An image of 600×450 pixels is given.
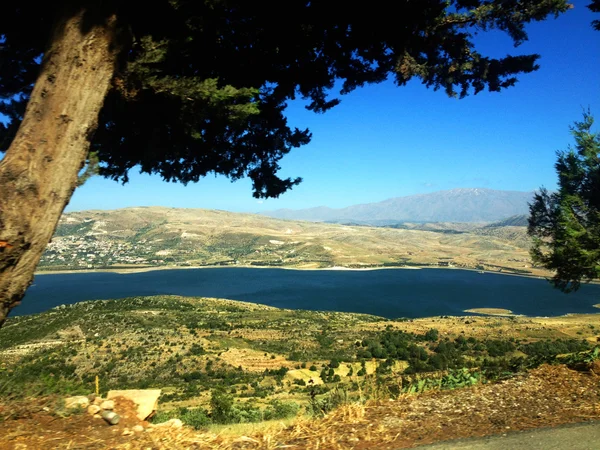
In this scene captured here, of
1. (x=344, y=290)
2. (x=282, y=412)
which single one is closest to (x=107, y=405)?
(x=282, y=412)

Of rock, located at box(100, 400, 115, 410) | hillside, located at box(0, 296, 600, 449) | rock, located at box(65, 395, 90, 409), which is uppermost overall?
rock, located at box(65, 395, 90, 409)

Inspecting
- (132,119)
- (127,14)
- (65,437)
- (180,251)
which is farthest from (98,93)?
(180,251)

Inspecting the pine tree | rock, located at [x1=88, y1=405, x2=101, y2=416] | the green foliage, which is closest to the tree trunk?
the pine tree

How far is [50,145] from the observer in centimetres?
293

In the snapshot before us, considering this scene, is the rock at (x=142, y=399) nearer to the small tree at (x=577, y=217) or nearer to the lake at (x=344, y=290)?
the small tree at (x=577, y=217)

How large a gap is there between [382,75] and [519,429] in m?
5.26

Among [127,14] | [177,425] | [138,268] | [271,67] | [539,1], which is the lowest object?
[138,268]

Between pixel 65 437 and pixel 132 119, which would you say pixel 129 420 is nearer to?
pixel 65 437

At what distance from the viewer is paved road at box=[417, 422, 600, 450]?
250cm

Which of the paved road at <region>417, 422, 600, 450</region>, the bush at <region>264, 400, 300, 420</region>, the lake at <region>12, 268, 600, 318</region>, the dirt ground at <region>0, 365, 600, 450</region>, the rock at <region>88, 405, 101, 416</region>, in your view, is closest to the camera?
the paved road at <region>417, 422, 600, 450</region>

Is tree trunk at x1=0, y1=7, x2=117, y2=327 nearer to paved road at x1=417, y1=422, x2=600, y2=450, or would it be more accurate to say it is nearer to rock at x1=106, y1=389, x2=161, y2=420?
rock at x1=106, y1=389, x2=161, y2=420

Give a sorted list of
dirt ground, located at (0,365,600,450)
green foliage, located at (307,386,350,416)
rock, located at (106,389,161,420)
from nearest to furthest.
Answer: dirt ground, located at (0,365,600,450), rock, located at (106,389,161,420), green foliage, located at (307,386,350,416)

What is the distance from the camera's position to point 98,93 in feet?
10.6

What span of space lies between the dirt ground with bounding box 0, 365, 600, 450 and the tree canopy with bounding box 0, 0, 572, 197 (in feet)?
8.63
